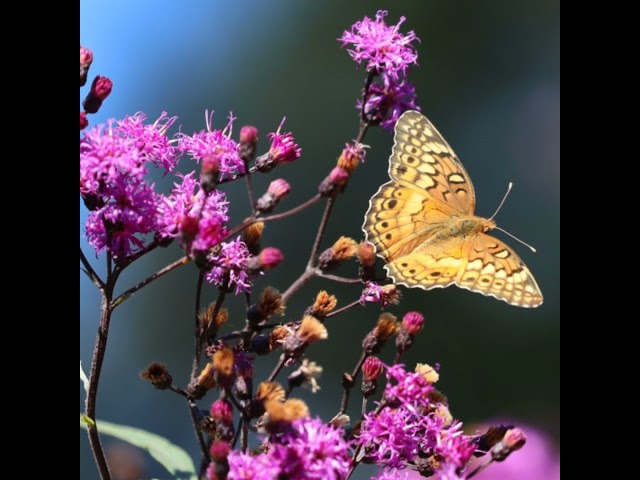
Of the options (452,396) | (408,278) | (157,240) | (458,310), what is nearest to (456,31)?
(458,310)

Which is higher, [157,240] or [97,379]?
[157,240]

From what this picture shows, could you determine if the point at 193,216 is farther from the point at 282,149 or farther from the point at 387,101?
the point at 387,101

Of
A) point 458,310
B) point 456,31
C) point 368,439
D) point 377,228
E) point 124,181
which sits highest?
point 456,31

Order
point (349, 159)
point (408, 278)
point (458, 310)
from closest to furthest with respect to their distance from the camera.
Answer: point (349, 159), point (408, 278), point (458, 310)

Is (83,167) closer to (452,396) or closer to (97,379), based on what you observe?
(97,379)

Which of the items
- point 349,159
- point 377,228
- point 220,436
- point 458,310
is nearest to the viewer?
point 220,436

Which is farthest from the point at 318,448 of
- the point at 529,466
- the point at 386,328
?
the point at 529,466
